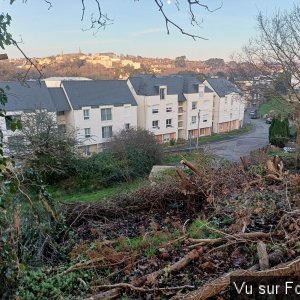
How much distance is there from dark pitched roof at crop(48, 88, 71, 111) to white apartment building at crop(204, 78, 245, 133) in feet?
53.5

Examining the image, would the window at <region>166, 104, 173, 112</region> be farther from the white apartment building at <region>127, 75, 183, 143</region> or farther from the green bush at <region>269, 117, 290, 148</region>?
the green bush at <region>269, 117, 290, 148</region>

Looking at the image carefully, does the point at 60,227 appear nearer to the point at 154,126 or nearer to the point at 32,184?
the point at 32,184

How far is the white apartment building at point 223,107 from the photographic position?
35219mm

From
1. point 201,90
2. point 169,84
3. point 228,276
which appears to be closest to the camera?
point 228,276

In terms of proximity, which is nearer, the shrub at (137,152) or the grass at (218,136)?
the shrub at (137,152)

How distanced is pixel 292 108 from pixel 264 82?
6.66 ft

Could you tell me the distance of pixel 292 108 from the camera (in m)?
15.8

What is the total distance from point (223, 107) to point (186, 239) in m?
33.1

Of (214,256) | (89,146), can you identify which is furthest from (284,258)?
(89,146)

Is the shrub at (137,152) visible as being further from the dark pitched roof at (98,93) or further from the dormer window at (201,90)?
the dormer window at (201,90)

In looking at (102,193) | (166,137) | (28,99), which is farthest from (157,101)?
(102,193)

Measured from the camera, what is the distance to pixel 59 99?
25.0 meters

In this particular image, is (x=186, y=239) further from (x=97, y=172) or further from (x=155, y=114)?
(x=155, y=114)

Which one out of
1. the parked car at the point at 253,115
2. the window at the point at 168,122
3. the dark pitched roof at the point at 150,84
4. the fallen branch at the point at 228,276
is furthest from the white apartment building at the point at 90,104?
the parked car at the point at 253,115
